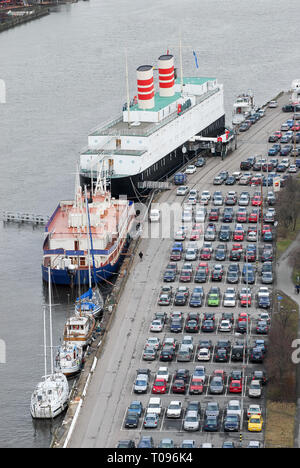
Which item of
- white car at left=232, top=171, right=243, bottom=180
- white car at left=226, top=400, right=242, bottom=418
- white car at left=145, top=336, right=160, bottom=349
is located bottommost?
white car at left=232, top=171, right=243, bottom=180

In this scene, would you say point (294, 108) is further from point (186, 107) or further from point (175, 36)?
point (175, 36)

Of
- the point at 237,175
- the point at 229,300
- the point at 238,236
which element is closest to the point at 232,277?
the point at 229,300

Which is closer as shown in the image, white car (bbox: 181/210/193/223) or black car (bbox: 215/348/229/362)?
black car (bbox: 215/348/229/362)

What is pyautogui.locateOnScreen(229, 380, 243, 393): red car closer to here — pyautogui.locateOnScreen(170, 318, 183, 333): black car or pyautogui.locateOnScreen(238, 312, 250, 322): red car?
pyautogui.locateOnScreen(170, 318, 183, 333): black car

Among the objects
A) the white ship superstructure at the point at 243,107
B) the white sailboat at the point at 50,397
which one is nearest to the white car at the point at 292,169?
the white ship superstructure at the point at 243,107

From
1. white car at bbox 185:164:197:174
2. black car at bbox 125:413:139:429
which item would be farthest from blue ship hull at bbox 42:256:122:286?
black car at bbox 125:413:139:429

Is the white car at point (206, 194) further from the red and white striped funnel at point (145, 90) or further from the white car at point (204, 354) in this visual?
the white car at point (204, 354)

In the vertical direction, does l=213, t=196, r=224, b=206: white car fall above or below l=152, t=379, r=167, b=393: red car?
below
